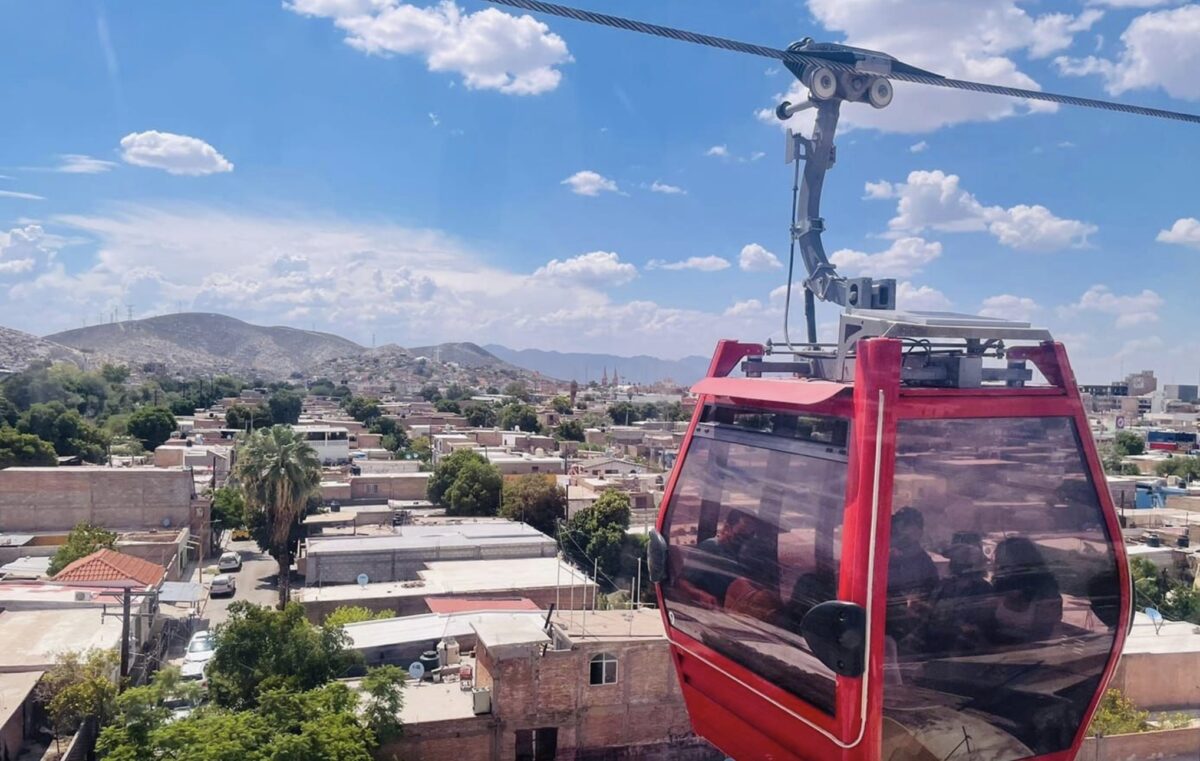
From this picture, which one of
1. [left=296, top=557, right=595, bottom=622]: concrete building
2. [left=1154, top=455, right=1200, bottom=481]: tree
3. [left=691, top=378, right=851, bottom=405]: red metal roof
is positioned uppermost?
[left=691, top=378, right=851, bottom=405]: red metal roof

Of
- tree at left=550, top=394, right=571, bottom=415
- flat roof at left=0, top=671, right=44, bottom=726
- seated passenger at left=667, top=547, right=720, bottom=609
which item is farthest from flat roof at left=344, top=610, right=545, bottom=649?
tree at left=550, top=394, right=571, bottom=415

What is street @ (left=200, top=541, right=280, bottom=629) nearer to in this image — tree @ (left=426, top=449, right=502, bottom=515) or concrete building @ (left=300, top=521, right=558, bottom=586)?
concrete building @ (left=300, top=521, right=558, bottom=586)

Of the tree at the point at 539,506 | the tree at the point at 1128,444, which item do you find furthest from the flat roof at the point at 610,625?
the tree at the point at 1128,444

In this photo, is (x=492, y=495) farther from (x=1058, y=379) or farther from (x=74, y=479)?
(x=1058, y=379)

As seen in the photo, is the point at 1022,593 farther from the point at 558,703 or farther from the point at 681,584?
the point at 558,703

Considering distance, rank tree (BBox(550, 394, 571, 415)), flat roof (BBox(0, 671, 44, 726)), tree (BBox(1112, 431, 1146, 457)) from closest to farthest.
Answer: flat roof (BBox(0, 671, 44, 726)) → tree (BBox(1112, 431, 1146, 457)) → tree (BBox(550, 394, 571, 415))

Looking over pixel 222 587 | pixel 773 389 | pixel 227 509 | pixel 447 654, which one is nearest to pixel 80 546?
pixel 222 587

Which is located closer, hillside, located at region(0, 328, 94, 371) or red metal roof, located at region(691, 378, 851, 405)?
red metal roof, located at region(691, 378, 851, 405)

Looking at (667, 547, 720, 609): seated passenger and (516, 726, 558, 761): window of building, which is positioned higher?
(667, 547, 720, 609): seated passenger

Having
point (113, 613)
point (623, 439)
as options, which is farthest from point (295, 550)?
point (623, 439)
